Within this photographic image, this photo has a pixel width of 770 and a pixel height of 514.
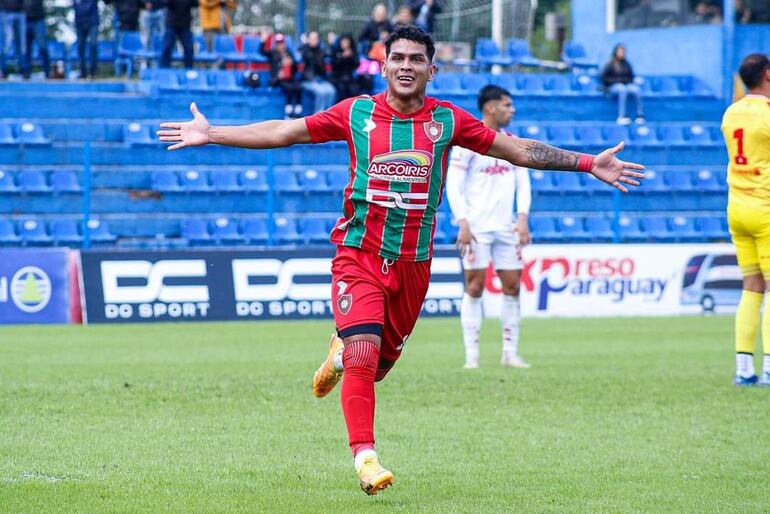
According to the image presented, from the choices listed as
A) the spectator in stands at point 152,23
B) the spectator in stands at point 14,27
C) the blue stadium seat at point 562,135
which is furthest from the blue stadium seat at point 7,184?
the blue stadium seat at point 562,135

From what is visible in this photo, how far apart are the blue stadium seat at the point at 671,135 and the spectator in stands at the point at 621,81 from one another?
0.48 m

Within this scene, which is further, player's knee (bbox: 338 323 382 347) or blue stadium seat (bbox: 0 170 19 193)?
blue stadium seat (bbox: 0 170 19 193)

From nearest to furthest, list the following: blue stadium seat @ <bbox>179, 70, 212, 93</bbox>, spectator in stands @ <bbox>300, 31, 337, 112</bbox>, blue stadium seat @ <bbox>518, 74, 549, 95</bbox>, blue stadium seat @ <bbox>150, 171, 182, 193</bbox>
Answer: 1. blue stadium seat @ <bbox>150, 171, 182, 193</bbox>
2. spectator in stands @ <bbox>300, 31, 337, 112</bbox>
3. blue stadium seat @ <bbox>179, 70, 212, 93</bbox>
4. blue stadium seat @ <bbox>518, 74, 549, 95</bbox>

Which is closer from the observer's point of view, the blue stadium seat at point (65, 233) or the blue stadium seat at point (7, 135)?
the blue stadium seat at point (65, 233)

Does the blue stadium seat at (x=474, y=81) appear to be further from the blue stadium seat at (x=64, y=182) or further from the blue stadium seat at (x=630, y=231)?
the blue stadium seat at (x=64, y=182)

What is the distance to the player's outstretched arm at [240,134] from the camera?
6047 mm

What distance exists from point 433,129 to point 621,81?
21182mm

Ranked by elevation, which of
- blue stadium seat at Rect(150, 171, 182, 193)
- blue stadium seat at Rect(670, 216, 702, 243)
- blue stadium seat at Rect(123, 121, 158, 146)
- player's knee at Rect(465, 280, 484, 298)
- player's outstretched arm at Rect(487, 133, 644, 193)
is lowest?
blue stadium seat at Rect(670, 216, 702, 243)

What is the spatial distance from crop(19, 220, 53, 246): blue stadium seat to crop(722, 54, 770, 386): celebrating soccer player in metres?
13.1

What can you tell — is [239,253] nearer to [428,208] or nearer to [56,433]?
[56,433]

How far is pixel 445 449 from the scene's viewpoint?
7.39 meters

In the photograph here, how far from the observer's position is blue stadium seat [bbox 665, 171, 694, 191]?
24.9 m

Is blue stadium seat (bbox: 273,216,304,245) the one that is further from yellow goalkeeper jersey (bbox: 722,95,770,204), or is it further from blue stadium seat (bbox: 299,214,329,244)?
yellow goalkeeper jersey (bbox: 722,95,770,204)

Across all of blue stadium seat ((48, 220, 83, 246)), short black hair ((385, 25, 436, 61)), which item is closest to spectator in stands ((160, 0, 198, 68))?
blue stadium seat ((48, 220, 83, 246))
